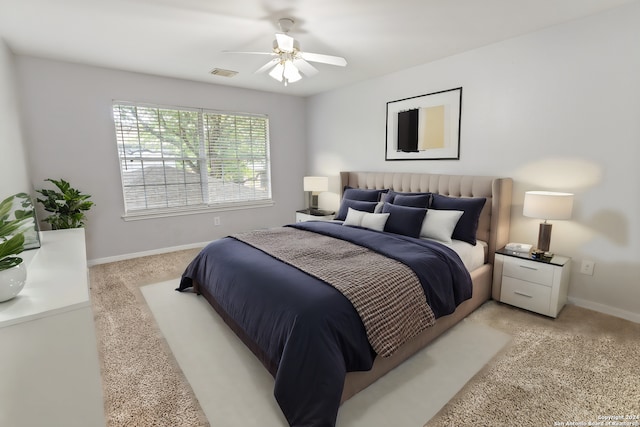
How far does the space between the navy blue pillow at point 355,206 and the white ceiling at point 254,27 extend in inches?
65.3

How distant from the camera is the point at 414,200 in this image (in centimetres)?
334

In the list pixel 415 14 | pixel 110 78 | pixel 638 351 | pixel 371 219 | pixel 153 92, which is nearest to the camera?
pixel 638 351

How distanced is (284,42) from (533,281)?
291 centimetres

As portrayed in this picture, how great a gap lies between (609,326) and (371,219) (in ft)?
7.06

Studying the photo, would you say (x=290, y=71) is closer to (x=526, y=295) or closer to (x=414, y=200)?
(x=414, y=200)

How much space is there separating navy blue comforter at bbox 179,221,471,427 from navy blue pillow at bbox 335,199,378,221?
83 centimetres

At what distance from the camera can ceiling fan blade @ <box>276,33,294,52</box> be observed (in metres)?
2.34

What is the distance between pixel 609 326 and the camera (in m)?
2.51

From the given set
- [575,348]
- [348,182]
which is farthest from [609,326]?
[348,182]

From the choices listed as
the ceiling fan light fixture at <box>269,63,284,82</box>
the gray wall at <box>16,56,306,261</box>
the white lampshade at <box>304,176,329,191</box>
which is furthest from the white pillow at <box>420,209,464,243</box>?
the gray wall at <box>16,56,306,261</box>

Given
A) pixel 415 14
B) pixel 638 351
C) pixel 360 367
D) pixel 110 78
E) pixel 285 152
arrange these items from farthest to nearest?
pixel 285 152 → pixel 110 78 → pixel 415 14 → pixel 638 351 → pixel 360 367

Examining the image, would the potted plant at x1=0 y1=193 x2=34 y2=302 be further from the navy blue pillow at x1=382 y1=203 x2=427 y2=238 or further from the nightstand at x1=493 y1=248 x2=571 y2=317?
the nightstand at x1=493 y1=248 x2=571 y2=317

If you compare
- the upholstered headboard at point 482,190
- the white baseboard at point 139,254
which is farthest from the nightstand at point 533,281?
the white baseboard at point 139,254

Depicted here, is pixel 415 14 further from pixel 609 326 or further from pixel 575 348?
pixel 609 326
